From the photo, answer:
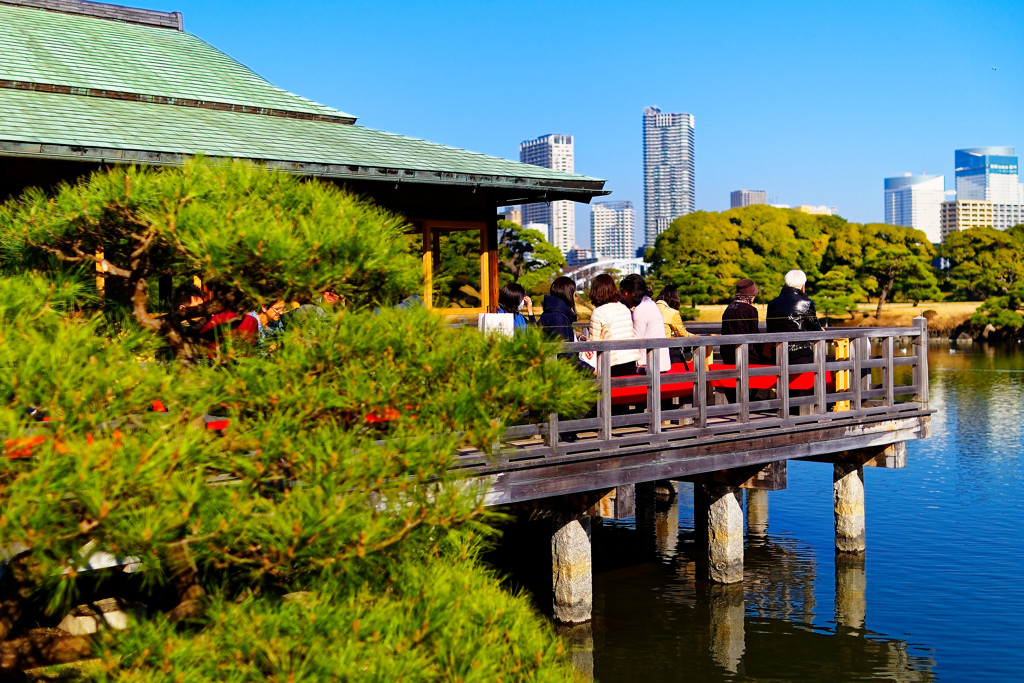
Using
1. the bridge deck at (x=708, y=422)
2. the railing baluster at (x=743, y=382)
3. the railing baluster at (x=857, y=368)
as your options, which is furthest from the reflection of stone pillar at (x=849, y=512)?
the railing baluster at (x=743, y=382)

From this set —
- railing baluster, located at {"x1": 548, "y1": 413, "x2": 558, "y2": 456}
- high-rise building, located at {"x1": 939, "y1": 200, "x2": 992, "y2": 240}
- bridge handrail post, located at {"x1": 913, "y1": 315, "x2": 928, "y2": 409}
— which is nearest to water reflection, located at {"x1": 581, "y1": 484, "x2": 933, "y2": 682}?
bridge handrail post, located at {"x1": 913, "y1": 315, "x2": 928, "y2": 409}

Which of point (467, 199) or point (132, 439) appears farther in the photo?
point (467, 199)

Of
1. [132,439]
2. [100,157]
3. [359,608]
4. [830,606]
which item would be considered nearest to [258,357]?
[132,439]

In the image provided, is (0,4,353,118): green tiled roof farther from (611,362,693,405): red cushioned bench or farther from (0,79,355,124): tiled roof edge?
(611,362,693,405): red cushioned bench

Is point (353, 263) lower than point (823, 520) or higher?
higher

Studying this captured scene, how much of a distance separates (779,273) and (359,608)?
78.7 meters

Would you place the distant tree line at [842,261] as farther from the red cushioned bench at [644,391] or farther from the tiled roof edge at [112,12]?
the red cushioned bench at [644,391]

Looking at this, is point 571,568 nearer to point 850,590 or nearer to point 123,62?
point 850,590

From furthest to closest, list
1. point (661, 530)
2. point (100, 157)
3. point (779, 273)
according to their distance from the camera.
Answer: point (779, 273), point (661, 530), point (100, 157)

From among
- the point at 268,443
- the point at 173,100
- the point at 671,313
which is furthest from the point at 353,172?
the point at 268,443

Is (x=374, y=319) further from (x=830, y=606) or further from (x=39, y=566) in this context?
(x=830, y=606)

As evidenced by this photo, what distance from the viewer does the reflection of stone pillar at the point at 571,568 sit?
1097 centimetres

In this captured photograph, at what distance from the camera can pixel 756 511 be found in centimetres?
1816

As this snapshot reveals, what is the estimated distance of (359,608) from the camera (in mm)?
4406
